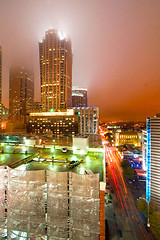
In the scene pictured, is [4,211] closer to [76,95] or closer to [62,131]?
[62,131]

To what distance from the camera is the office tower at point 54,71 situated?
91.8 meters

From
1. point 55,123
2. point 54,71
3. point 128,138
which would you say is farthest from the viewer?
point 54,71

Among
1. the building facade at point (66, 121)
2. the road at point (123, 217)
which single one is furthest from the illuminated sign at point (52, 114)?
the road at point (123, 217)

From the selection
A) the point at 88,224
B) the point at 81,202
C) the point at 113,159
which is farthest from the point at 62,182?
the point at 113,159

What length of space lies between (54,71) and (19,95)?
68.9 metres

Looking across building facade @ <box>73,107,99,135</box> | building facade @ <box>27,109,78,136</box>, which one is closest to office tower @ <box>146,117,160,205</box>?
building facade @ <box>73,107,99,135</box>

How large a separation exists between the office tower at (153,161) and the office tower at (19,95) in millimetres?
129556

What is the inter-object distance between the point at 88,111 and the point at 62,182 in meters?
73.3

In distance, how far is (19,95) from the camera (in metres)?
141

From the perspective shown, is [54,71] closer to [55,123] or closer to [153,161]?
[55,123]

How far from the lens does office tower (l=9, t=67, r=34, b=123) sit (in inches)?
5507

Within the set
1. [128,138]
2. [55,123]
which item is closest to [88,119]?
[55,123]

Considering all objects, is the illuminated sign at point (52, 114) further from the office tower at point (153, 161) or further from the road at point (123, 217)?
the office tower at point (153, 161)

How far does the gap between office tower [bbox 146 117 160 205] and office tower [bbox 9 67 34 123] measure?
129556 millimetres
